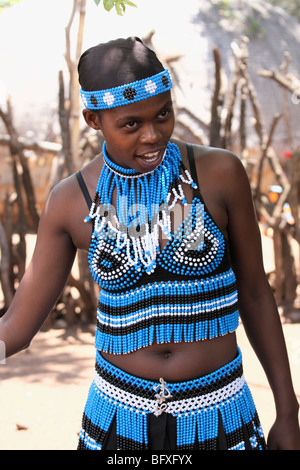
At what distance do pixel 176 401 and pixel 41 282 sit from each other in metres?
0.51

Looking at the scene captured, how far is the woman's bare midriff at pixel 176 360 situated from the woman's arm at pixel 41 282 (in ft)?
0.97

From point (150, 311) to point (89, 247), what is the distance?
0.26 meters

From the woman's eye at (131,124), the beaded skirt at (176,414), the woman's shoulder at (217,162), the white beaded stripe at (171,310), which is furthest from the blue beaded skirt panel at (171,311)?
the woman's eye at (131,124)

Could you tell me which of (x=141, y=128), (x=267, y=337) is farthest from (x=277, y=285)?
(x=141, y=128)

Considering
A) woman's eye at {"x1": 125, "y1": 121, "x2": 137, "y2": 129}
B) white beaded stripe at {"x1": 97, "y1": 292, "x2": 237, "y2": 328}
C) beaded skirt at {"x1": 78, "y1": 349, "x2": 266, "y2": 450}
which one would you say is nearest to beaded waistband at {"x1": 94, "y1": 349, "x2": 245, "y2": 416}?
beaded skirt at {"x1": 78, "y1": 349, "x2": 266, "y2": 450}

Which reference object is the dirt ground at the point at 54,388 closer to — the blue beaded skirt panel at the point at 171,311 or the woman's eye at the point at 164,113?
the blue beaded skirt panel at the point at 171,311

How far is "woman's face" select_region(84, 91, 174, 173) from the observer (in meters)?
1.53

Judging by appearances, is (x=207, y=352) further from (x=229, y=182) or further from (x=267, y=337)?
(x=229, y=182)

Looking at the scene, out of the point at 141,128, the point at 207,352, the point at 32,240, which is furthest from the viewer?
the point at 32,240

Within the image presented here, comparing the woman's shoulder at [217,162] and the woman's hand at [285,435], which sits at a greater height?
the woman's shoulder at [217,162]

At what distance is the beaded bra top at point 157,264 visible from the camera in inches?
63.3

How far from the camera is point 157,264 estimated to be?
5.32 feet

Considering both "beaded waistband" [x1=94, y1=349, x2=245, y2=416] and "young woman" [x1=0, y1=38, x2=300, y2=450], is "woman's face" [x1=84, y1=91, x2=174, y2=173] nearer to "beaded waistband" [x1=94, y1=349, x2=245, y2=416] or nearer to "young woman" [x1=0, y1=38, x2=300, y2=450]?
"young woman" [x1=0, y1=38, x2=300, y2=450]

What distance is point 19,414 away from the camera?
158 inches
